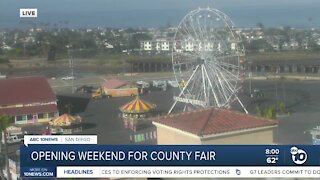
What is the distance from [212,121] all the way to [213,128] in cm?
10

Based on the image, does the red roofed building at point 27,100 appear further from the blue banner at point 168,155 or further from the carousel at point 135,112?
the carousel at point 135,112

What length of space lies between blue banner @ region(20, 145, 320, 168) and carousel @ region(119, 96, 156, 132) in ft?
1.13

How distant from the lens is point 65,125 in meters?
3.67

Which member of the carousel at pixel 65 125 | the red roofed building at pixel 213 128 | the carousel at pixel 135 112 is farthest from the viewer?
the carousel at pixel 135 112

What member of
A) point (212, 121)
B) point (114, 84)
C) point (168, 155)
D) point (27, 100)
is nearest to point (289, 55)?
point (212, 121)

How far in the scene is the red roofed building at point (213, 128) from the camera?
347 cm

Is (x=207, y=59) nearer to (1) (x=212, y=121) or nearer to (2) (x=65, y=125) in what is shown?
(1) (x=212, y=121)

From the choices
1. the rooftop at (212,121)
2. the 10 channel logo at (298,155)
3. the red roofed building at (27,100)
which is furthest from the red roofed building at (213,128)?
the red roofed building at (27,100)

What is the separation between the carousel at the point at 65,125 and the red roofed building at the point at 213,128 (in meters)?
0.55

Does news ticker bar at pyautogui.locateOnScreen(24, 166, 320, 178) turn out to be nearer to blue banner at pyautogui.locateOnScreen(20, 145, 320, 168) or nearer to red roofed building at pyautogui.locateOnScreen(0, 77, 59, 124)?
blue banner at pyautogui.locateOnScreen(20, 145, 320, 168)

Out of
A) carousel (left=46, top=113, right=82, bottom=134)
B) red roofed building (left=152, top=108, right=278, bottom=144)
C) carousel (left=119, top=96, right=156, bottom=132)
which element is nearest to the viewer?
red roofed building (left=152, top=108, right=278, bottom=144)

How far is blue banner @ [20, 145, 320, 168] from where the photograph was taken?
3363 millimetres

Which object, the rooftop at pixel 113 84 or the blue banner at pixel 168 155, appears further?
the rooftop at pixel 113 84

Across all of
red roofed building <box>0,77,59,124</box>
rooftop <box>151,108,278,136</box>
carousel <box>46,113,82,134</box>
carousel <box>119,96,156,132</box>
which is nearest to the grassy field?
rooftop <box>151,108,278,136</box>
